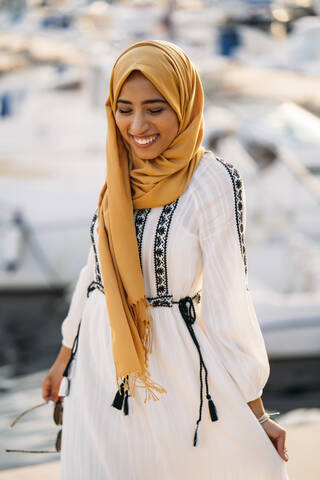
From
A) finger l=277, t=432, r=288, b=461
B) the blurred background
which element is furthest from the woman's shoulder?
the blurred background

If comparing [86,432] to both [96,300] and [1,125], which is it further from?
[1,125]

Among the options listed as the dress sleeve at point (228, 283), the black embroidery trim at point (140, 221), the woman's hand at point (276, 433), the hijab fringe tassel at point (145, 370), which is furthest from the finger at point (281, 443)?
the black embroidery trim at point (140, 221)

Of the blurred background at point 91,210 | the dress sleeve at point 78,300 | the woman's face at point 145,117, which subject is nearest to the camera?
the woman's face at point 145,117

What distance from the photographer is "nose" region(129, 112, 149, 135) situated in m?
1.42

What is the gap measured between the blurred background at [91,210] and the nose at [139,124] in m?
→ 2.71

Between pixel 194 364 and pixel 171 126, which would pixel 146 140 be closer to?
pixel 171 126

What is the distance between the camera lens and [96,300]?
162cm

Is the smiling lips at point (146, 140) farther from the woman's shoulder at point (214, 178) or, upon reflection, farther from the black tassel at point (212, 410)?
the black tassel at point (212, 410)

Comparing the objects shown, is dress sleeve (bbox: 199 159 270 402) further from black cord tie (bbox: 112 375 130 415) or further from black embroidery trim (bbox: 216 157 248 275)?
black cord tie (bbox: 112 375 130 415)

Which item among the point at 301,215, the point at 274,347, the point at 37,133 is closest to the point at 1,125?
the point at 37,133

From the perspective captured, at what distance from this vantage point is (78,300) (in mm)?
1708

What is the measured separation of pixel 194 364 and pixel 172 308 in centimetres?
15

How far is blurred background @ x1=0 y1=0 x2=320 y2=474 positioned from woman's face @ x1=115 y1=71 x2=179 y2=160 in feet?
8.77

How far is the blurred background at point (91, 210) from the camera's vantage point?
17.0 ft
